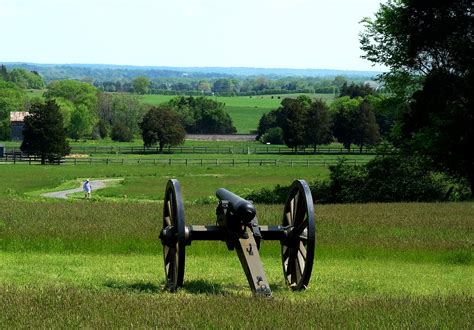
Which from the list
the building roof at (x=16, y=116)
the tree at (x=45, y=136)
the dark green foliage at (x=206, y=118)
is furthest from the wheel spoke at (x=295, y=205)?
the dark green foliage at (x=206, y=118)

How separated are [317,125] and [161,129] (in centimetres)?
1960

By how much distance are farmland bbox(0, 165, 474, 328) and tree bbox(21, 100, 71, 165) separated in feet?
211

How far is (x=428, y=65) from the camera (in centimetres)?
4581

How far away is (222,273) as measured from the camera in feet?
53.1

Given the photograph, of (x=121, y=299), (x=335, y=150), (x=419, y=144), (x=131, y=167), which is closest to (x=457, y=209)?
(x=419, y=144)

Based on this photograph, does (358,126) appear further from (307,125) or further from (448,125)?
(448,125)

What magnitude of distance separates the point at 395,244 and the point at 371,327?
11.7 metres

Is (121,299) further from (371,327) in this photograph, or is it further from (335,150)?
(335,150)

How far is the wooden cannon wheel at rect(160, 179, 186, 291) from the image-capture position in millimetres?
13086

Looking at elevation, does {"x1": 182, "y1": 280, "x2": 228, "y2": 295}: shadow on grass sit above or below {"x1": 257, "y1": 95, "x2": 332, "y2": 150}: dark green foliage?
above

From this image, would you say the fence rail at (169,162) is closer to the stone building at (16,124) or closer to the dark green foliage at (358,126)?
the dark green foliage at (358,126)

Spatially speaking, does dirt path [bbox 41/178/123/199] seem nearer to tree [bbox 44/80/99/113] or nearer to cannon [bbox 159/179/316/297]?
cannon [bbox 159/179/316/297]

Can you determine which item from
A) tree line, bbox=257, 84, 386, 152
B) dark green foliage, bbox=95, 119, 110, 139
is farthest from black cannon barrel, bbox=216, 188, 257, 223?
dark green foliage, bbox=95, 119, 110, 139

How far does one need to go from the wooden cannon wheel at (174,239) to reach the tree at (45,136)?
81.3 m
